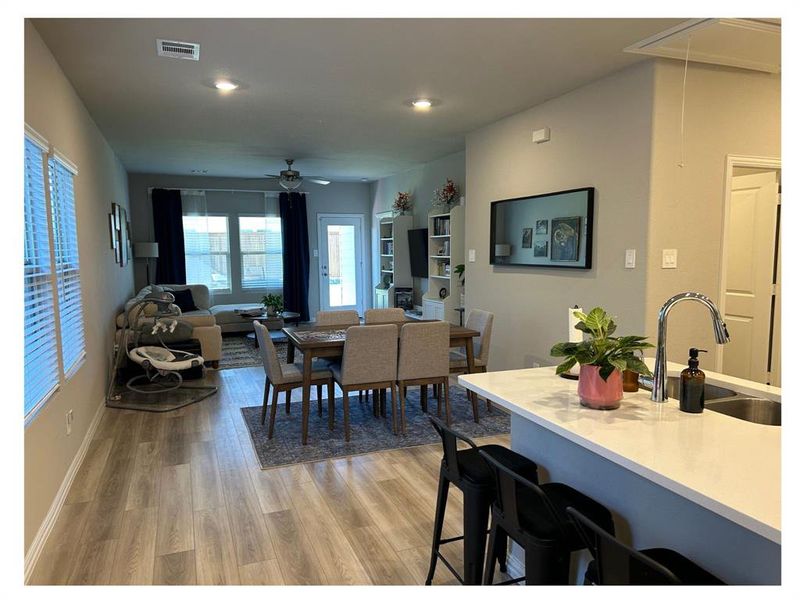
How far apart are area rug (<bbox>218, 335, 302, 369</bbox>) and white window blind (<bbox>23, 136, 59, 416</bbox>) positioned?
3.16m

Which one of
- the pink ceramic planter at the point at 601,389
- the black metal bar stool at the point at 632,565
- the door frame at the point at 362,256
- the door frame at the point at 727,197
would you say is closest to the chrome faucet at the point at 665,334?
the pink ceramic planter at the point at 601,389

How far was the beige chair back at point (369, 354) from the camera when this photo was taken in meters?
3.77

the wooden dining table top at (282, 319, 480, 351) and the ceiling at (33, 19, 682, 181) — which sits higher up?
the ceiling at (33, 19, 682, 181)

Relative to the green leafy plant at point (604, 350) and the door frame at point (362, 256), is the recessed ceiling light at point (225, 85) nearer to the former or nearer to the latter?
the green leafy plant at point (604, 350)

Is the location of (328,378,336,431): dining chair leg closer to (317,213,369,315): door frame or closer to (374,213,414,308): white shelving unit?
(374,213,414,308): white shelving unit

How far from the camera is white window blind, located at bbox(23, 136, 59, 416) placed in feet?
8.20

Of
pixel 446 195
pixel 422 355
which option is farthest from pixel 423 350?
pixel 446 195

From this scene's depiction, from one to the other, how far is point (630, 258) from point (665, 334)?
2.01 meters

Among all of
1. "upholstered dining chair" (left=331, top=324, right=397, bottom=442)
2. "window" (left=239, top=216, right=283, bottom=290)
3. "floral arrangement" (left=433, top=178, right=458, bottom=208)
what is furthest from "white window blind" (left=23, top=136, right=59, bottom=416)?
"window" (left=239, top=216, right=283, bottom=290)

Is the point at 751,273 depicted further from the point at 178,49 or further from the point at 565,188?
the point at 178,49

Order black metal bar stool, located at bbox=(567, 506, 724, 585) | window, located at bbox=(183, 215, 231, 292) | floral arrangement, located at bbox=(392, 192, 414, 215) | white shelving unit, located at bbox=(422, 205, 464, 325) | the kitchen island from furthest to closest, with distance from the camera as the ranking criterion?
window, located at bbox=(183, 215, 231, 292), floral arrangement, located at bbox=(392, 192, 414, 215), white shelving unit, located at bbox=(422, 205, 464, 325), the kitchen island, black metal bar stool, located at bbox=(567, 506, 724, 585)

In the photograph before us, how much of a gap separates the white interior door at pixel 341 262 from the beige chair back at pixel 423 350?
6.19 metres

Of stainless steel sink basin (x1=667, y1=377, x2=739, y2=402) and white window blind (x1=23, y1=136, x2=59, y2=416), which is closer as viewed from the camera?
stainless steel sink basin (x1=667, y1=377, x2=739, y2=402)

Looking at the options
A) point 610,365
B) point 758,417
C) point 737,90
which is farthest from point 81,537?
point 737,90
